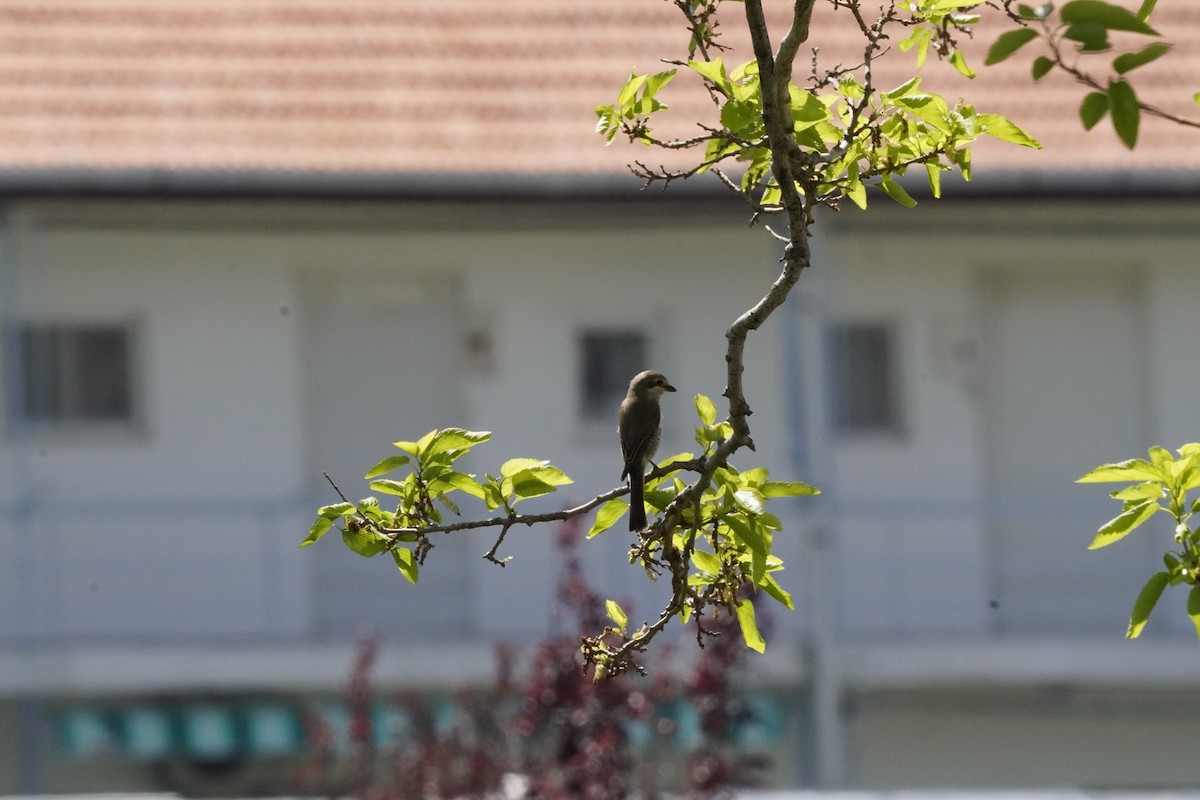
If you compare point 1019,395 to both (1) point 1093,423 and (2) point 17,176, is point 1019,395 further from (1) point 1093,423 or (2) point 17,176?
(2) point 17,176

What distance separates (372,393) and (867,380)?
3621mm

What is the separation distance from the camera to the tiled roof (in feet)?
43.3

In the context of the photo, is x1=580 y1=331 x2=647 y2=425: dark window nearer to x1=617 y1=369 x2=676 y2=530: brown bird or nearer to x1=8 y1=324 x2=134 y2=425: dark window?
x1=8 y1=324 x2=134 y2=425: dark window

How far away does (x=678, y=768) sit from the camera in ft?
46.4

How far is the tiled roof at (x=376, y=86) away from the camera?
13.2 metres

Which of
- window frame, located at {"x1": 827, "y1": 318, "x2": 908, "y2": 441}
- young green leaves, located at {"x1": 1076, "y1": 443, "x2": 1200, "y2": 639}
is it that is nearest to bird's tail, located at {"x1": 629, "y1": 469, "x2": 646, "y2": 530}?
young green leaves, located at {"x1": 1076, "y1": 443, "x2": 1200, "y2": 639}

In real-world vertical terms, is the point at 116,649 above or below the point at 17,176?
below

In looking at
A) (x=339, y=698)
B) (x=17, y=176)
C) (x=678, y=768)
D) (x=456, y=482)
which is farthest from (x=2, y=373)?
(x=456, y=482)

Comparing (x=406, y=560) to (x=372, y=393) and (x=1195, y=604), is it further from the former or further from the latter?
(x=372, y=393)

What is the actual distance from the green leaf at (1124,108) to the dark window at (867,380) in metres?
12.0

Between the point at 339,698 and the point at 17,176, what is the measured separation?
165 inches

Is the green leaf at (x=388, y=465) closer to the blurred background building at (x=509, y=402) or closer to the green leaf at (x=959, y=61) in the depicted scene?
the green leaf at (x=959, y=61)

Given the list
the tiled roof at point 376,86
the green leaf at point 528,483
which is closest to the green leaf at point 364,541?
the green leaf at point 528,483

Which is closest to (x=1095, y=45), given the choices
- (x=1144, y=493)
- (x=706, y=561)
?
(x=1144, y=493)
